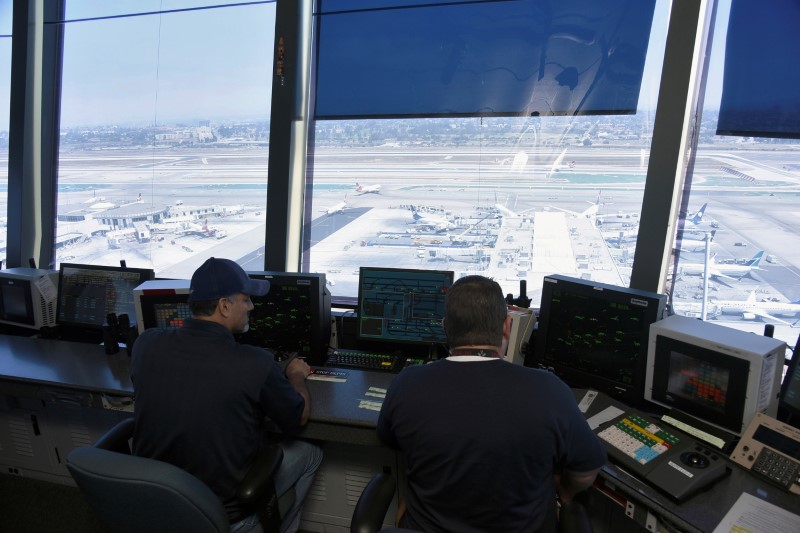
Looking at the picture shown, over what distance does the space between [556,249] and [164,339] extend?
2029 mm

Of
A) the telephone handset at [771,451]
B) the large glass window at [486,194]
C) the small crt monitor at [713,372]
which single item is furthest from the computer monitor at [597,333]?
the large glass window at [486,194]

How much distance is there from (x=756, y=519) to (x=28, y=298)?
352cm

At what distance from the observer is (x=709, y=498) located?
1.41m

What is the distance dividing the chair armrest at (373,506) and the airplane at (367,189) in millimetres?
1818

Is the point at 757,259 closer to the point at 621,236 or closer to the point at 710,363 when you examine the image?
the point at 621,236

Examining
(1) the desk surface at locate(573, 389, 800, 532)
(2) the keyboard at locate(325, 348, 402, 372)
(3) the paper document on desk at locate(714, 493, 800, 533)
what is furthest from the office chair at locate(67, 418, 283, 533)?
(3) the paper document on desk at locate(714, 493, 800, 533)

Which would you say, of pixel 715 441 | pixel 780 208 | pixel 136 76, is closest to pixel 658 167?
pixel 780 208

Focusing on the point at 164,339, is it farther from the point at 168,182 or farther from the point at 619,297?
the point at 168,182

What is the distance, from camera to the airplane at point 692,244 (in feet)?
7.83

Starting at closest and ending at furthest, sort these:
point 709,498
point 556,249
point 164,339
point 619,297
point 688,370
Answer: point 709,498
point 164,339
point 688,370
point 619,297
point 556,249

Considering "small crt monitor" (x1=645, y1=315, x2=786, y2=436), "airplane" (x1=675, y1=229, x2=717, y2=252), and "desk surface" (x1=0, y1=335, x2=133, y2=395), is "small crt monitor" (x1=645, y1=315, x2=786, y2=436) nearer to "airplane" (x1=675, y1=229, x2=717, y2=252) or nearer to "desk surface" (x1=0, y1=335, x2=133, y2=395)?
"airplane" (x1=675, y1=229, x2=717, y2=252)

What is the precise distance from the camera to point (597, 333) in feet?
6.68

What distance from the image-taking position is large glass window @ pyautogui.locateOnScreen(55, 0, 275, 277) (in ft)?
10.0

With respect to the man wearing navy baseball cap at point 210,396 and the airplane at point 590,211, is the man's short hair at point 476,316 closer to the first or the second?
the man wearing navy baseball cap at point 210,396
